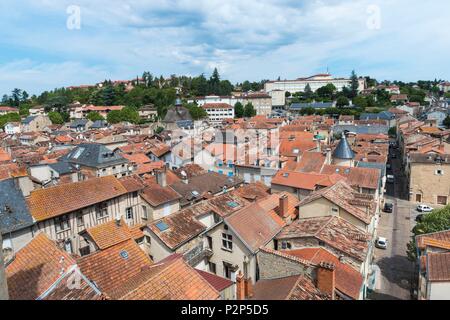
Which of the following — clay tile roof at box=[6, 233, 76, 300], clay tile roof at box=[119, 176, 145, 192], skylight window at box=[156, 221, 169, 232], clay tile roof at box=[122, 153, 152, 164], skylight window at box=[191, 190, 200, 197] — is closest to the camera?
clay tile roof at box=[6, 233, 76, 300]

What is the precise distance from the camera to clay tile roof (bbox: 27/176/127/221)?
65.2ft

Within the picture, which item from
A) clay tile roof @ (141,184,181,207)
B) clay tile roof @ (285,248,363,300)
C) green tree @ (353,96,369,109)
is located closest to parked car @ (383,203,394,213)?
clay tile roof @ (285,248,363,300)

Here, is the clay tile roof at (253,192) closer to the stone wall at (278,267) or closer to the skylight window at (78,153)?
the stone wall at (278,267)

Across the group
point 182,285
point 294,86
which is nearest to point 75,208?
point 182,285

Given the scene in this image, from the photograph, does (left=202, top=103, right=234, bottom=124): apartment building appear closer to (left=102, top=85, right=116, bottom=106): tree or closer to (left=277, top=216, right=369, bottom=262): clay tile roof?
(left=102, top=85, right=116, bottom=106): tree

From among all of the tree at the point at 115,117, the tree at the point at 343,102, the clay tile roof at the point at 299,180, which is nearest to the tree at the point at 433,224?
the clay tile roof at the point at 299,180

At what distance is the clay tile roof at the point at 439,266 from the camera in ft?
44.5

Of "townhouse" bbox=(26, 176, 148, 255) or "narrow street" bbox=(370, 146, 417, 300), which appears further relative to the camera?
"narrow street" bbox=(370, 146, 417, 300)

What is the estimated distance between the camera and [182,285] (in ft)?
36.2

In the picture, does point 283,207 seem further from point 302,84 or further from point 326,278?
point 302,84

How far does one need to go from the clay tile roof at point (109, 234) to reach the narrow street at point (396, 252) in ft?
53.2

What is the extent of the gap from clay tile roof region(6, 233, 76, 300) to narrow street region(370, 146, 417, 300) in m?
18.4

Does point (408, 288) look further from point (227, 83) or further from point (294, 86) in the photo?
point (294, 86)
